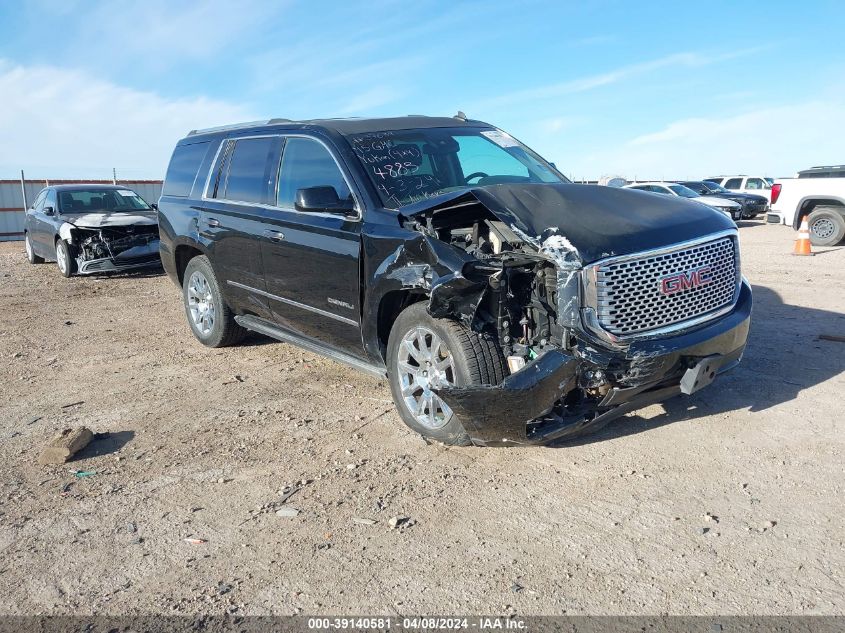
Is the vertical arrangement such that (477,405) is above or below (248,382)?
above

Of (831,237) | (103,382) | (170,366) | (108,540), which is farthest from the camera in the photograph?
(831,237)

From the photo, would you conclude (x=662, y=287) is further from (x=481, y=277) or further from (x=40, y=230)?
(x=40, y=230)

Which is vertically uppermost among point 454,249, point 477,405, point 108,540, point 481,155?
point 481,155

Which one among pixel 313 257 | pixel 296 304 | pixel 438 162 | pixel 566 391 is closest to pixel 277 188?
pixel 313 257

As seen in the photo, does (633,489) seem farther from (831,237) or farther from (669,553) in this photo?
(831,237)

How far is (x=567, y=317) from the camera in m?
3.57

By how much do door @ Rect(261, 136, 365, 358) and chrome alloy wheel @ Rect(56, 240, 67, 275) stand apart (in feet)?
27.0

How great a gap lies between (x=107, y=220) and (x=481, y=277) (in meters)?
9.89

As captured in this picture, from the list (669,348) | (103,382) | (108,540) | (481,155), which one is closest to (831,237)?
(481,155)

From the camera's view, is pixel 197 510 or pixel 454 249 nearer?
pixel 197 510

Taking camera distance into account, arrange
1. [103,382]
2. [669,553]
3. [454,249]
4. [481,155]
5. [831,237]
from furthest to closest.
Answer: [831,237], [103,382], [481,155], [454,249], [669,553]

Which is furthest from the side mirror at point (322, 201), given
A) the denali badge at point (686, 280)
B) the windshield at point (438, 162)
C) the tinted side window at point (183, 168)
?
the tinted side window at point (183, 168)

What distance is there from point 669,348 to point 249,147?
3.83 m

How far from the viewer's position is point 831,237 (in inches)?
569
